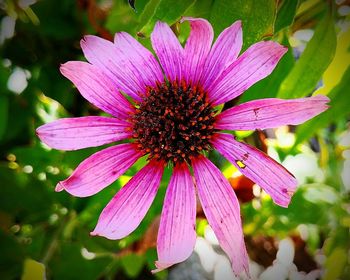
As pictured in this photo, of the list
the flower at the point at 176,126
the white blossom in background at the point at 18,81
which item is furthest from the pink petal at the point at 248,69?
the white blossom in background at the point at 18,81

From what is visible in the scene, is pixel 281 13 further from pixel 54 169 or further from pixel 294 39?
pixel 54 169

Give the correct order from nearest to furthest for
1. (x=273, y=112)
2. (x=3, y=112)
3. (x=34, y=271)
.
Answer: (x=273, y=112), (x=34, y=271), (x=3, y=112)

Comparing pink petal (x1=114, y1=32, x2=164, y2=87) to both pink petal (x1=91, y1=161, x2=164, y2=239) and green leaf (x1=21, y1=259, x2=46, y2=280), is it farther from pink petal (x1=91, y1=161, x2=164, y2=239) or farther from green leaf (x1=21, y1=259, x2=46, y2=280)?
green leaf (x1=21, y1=259, x2=46, y2=280)

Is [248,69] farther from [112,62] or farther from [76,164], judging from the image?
[76,164]

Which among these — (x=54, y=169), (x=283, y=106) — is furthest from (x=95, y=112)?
(x=283, y=106)

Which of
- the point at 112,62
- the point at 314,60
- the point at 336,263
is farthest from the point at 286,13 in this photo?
the point at 336,263

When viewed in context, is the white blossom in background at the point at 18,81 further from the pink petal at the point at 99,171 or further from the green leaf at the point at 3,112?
the pink petal at the point at 99,171
